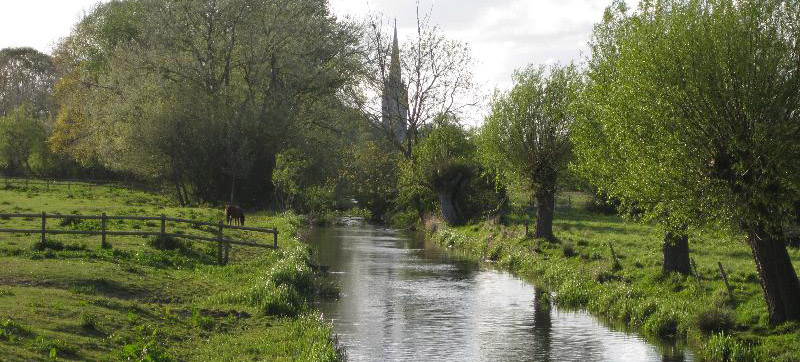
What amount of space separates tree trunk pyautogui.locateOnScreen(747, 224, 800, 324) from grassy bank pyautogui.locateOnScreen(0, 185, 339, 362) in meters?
10.8

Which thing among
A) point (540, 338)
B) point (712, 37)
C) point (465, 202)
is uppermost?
point (712, 37)

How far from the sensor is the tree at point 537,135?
4259cm

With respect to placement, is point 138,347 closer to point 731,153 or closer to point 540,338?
point 540,338

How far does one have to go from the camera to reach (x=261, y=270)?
30.5 m

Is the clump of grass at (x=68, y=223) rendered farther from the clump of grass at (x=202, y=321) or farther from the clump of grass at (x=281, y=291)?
the clump of grass at (x=202, y=321)

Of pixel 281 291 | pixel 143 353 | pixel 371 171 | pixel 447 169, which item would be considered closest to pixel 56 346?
pixel 143 353

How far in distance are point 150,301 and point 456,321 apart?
29.5 feet

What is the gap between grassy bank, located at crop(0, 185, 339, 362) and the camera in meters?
17.5

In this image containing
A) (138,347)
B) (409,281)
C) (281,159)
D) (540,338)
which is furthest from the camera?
(281,159)

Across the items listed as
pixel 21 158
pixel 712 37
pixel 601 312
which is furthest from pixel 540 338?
pixel 21 158

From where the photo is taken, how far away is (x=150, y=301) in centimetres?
2362

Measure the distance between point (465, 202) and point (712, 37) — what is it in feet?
131

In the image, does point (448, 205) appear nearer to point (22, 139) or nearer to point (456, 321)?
point (456, 321)

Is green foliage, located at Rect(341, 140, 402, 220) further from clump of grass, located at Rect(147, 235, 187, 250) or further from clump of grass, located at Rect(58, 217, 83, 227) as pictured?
clump of grass, located at Rect(147, 235, 187, 250)
